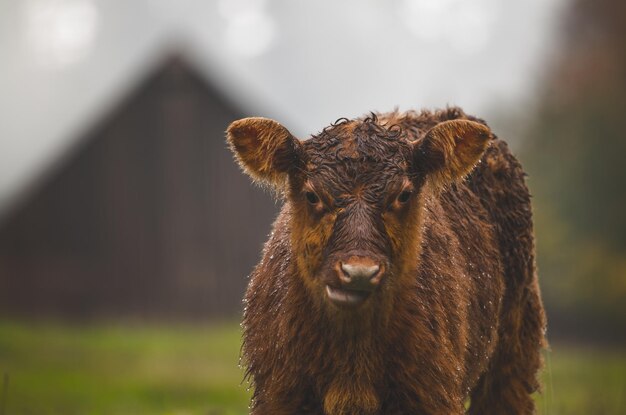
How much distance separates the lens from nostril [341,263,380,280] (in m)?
5.66

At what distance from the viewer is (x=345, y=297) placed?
5793mm

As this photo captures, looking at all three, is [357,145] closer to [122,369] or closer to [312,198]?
[312,198]

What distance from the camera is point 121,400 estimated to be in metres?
14.1

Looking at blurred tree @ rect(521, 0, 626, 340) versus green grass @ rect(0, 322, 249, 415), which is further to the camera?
blurred tree @ rect(521, 0, 626, 340)

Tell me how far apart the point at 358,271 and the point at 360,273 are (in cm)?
2

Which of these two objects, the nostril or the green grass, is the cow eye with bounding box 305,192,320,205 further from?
the green grass

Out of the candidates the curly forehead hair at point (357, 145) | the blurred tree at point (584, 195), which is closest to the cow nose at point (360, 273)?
the curly forehead hair at point (357, 145)

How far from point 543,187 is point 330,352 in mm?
30509

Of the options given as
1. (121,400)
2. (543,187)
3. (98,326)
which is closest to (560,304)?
(543,187)

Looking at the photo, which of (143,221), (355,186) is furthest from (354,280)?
(143,221)

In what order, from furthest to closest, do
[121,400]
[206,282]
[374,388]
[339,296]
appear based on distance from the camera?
[206,282] → [121,400] → [374,388] → [339,296]

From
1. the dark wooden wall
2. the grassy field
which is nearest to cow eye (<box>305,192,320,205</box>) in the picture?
the grassy field

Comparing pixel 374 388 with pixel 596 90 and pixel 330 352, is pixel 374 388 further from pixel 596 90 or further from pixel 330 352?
pixel 596 90

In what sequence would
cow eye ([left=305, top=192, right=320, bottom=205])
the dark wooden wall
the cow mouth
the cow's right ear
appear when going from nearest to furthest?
1. the cow mouth
2. cow eye ([left=305, top=192, right=320, bottom=205])
3. the cow's right ear
4. the dark wooden wall
